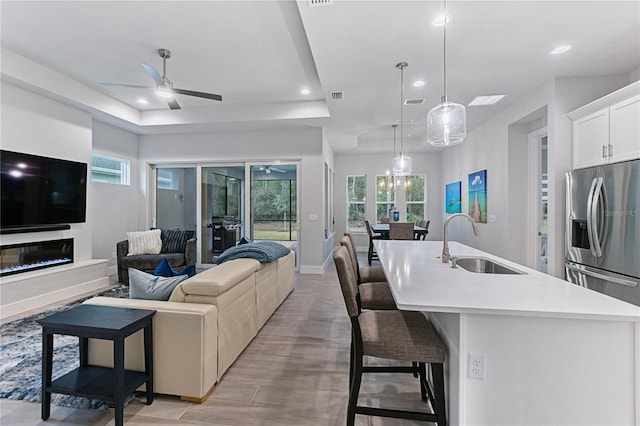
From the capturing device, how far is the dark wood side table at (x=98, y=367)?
5.43 feet

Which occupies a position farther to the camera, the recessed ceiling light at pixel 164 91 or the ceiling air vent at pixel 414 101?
the ceiling air vent at pixel 414 101

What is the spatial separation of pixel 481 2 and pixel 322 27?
1291 millimetres

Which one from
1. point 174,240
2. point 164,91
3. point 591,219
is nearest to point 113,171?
point 174,240

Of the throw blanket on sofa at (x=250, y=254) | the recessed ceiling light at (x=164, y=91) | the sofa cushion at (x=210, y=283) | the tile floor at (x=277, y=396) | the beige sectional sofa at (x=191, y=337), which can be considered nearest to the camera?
the tile floor at (x=277, y=396)

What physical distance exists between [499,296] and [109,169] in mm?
6806

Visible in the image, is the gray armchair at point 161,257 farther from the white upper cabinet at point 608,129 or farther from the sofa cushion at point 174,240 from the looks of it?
the white upper cabinet at point 608,129

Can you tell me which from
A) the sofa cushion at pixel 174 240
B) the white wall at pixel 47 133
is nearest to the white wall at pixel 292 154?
the sofa cushion at pixel 174 240

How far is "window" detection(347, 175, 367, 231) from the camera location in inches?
352

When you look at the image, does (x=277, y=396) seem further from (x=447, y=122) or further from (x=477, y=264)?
(x=447, y=122)

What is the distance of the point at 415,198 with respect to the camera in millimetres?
8836

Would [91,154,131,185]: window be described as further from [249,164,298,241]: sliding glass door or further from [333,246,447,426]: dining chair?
[333,246,447,426]: dining chair

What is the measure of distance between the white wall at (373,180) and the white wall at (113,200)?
523 centimetres

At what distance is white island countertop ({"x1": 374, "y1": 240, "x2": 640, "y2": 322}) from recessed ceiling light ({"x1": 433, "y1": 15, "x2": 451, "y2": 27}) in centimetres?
210

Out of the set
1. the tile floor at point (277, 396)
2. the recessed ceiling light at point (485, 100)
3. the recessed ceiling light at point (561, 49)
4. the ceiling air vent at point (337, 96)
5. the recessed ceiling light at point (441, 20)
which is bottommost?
the tile floor at point (277, 396)
